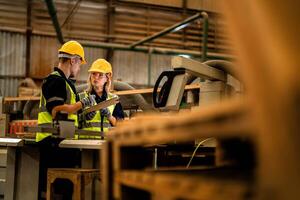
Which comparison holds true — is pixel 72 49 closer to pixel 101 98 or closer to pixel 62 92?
pixel 62 92

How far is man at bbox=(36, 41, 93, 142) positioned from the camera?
12.5 feet

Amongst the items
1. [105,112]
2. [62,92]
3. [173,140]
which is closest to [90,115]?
[105,112]

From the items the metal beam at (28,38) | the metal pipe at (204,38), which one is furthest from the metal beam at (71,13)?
the metal pipe at (204,38)

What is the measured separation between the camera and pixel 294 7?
90 cm

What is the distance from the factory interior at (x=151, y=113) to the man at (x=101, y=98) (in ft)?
0.04

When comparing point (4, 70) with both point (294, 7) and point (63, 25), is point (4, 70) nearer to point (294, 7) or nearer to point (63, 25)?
point (63, 25)

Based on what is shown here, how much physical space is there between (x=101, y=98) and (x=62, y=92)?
72 cm

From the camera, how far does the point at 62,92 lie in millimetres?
3883

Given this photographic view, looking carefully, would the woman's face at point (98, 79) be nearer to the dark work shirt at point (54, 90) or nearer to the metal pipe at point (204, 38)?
the dark work shirt at point (54, 90)

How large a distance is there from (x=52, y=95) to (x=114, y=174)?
224 centimetres

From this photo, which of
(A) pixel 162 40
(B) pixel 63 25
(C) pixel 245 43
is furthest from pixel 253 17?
(A) pixel 162 40

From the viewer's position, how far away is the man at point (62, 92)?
381 cm

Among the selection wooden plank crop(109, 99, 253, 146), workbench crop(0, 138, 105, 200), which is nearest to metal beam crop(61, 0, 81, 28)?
workbench crop(0, 138, 105, 200)

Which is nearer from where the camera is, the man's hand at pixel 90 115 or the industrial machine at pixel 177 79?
the industrial machine at pixel 177 79
